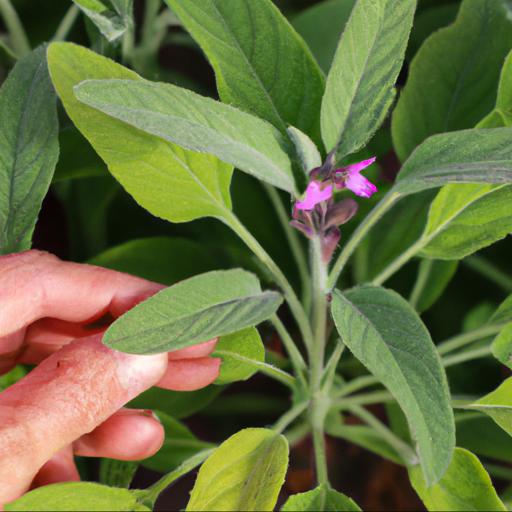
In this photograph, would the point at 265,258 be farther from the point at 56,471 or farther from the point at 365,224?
the point at 56,471

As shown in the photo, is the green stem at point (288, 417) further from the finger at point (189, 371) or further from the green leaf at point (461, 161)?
the green leaf at point (461, 161)

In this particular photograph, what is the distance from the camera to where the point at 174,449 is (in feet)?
1.89

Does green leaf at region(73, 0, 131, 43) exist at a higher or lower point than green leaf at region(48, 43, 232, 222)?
higher

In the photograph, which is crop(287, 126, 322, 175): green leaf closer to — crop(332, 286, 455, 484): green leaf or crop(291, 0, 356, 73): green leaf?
crop(332, 286, 455, 484): green leaf

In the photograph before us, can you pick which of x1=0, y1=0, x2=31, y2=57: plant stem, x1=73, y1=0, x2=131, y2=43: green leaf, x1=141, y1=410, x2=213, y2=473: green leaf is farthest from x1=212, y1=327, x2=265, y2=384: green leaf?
x1=0, y1=0, x2=31, y2=57: plant stem

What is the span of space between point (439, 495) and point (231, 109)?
0.96 feet

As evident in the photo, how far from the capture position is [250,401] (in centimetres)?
69

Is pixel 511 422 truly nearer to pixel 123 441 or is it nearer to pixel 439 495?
pixel 439 495

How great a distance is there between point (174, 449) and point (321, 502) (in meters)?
0.17

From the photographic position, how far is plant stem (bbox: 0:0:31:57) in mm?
587

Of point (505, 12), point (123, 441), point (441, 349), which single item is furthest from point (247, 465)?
point (505, 12)

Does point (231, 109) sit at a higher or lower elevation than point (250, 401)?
higher

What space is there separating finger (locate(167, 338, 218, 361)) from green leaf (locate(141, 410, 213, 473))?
0.13m

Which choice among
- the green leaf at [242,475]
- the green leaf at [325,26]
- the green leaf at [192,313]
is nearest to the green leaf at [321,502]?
the green leaf at [242,475]
